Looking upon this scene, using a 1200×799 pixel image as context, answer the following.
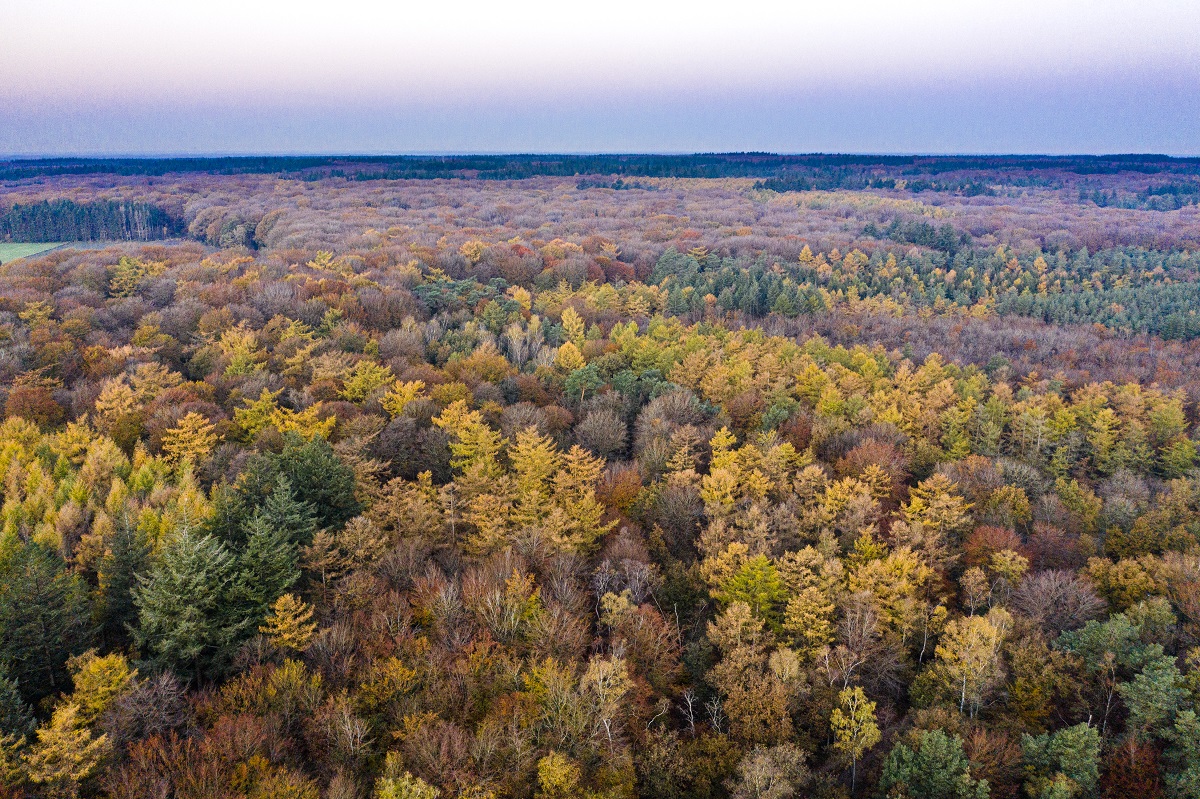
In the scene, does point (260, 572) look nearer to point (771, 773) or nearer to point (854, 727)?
point (771, 773)

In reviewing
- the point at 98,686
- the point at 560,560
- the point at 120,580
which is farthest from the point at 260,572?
the point at 560,560

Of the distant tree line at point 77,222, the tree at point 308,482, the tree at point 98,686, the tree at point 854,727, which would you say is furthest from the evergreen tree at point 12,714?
the distant tree line at point 77,222

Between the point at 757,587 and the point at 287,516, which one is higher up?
the point at 287,516

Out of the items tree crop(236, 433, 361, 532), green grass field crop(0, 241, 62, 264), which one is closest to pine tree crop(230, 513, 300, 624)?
tree crop(236, 433, 361, 532)

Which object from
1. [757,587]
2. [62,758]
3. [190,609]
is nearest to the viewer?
[62,758]

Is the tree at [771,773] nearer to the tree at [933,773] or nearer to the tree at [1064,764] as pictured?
the tree at [933,773]

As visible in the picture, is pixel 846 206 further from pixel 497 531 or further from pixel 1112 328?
pixel 497 531
